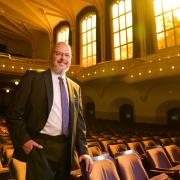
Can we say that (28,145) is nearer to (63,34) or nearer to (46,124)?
(46,124)

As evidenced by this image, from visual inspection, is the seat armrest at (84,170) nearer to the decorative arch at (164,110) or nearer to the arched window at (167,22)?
the decorative arch at (164,110)

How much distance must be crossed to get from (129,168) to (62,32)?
18.7 metres

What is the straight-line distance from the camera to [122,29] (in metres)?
14.9

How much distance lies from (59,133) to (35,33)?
2265 cm

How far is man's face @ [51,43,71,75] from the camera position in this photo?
5.58ft

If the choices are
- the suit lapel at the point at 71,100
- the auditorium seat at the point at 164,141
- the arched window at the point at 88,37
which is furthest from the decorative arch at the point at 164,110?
the suit lapel at the point at 71,100

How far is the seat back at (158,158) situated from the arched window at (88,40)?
43.7 ft

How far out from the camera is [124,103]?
1462cm

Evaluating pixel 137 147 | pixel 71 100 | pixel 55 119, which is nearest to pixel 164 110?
pixel 137 147

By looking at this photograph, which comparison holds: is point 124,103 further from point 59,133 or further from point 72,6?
point 59,133

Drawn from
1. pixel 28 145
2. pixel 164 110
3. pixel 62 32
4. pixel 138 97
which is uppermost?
pixel 62 32

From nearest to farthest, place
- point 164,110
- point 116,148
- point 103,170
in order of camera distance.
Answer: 1. point 103,170
2. point 116,148
3. point 164,110

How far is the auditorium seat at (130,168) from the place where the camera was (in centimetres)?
260

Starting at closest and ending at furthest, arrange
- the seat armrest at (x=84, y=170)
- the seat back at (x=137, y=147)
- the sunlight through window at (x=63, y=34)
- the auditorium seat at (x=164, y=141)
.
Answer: the seat armrest at (x=84, y=170), the seat back at (x=137, y=147), the auditorium seat at (x=164, y=141), the sunlight through window at (x=63, y=34)
